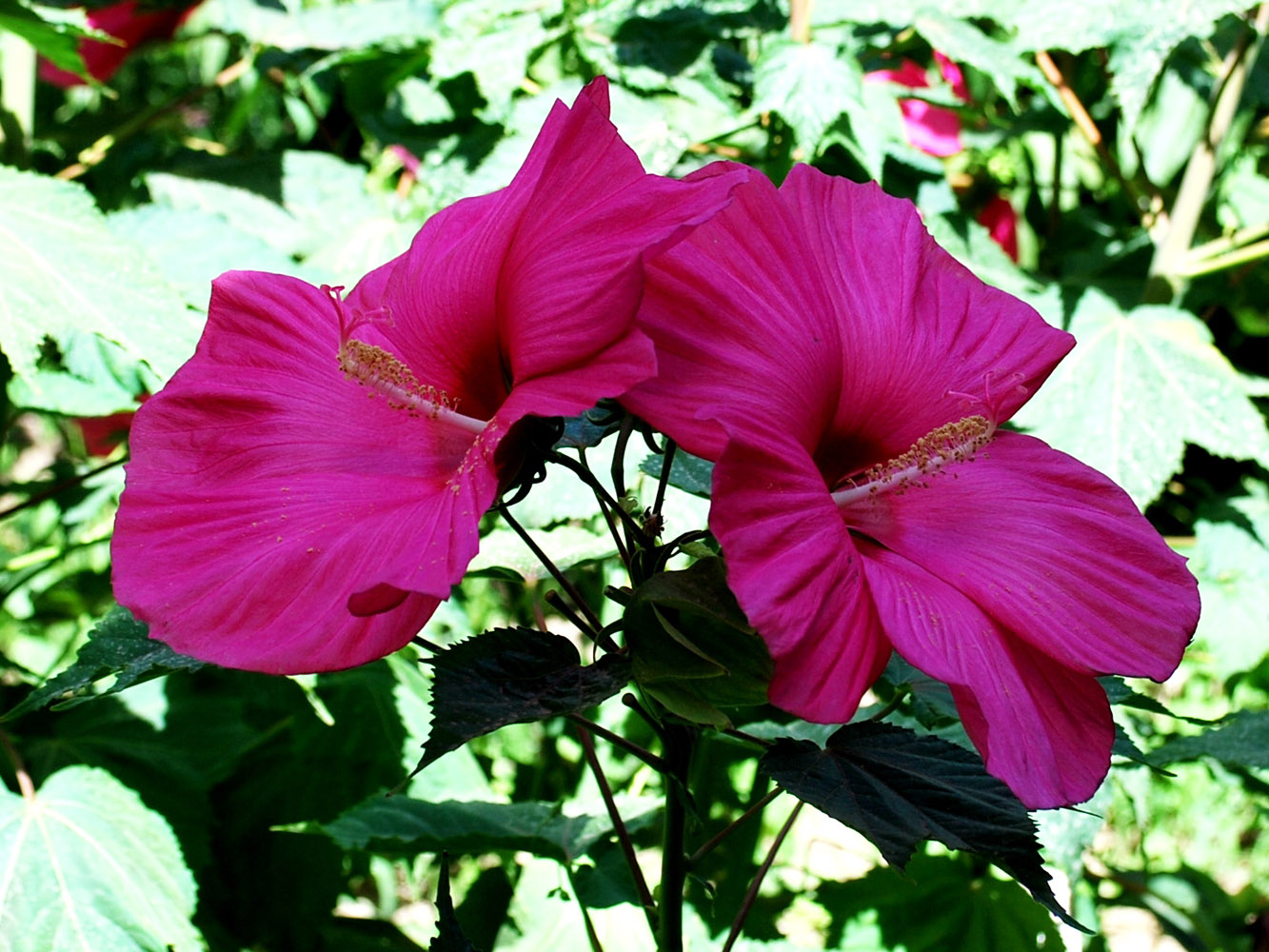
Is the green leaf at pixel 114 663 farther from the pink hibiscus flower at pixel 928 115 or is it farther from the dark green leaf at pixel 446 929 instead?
the pink hibiscus flower at pixel 928 115

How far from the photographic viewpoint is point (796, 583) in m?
0.43

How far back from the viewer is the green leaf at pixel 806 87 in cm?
104

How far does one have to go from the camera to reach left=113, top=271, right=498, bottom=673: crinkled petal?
45 centimetres

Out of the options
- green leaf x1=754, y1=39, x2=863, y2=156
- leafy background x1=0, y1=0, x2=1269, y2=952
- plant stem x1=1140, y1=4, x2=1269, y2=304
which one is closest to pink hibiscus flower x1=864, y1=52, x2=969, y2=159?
leafy background x1=0, y1=0, x2=1269, y2=952

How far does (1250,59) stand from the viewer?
1.32m

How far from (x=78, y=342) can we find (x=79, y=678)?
2.02ft

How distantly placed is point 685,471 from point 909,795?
0.81ft

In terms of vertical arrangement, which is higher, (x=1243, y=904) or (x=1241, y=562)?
(x=1241, y=562)

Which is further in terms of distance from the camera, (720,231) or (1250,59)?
(1250,59)

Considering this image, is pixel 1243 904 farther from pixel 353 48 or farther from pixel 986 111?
pixel 353 48

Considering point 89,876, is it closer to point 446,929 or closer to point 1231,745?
point 446,929

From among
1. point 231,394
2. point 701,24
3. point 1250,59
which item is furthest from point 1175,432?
point 231,394

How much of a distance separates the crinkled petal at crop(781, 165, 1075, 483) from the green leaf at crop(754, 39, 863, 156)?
0.47m

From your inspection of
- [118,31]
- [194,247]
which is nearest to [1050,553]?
[194,247]
